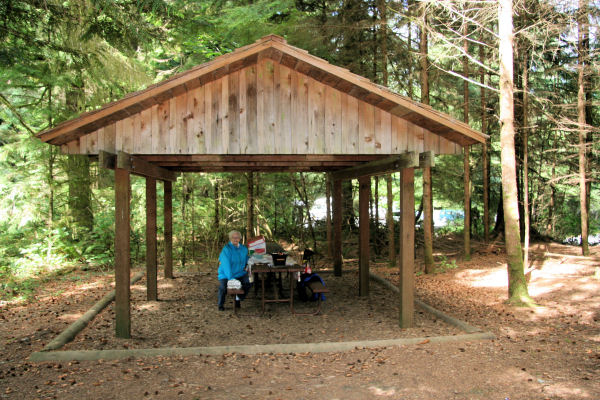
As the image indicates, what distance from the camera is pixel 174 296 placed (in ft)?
29.3

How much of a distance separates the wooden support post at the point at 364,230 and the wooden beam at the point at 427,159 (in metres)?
2.34

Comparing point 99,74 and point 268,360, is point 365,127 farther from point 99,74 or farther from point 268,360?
point 99,74

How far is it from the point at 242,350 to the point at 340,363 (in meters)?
1.31

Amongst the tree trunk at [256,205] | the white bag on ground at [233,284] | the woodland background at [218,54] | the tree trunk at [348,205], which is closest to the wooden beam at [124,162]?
the white bag on ground at [233,284]

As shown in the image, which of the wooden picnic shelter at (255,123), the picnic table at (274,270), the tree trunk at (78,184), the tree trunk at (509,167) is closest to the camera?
the wooden picnic shelter at (255,123)

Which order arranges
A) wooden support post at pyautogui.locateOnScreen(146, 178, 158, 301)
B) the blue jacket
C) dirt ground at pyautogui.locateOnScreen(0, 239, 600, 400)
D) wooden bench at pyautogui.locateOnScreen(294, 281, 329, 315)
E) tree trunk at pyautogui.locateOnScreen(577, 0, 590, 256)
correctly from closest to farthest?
dirt ground at pyautogui.locateOnScreen(0, 239, 600, 400) → wooden bench at pyautogui.locateOnScreen(294, 281, 329, 315) → the blue jacket → wooden support post at pyautogui.locateOnScreen(146, 178, 158, 301) → tree trunk at pyautogui.locateOnScreen(577, 0, 590, 256)

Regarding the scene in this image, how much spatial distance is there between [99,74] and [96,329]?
707cm

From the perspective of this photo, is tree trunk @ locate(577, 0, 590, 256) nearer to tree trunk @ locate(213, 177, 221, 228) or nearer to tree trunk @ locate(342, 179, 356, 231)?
tree trunk @ locate(342, 179, 356, 231)

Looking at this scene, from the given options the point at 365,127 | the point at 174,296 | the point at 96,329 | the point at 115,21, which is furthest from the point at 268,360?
the point at 115,21

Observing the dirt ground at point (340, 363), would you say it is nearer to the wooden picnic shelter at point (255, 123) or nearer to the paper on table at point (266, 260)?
the paper on table at point (266, 260)

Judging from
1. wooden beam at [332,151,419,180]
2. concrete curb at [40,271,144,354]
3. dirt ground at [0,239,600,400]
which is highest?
wooden beam at [332,151,419,180]

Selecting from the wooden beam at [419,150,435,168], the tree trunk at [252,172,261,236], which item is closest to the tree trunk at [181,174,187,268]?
the tree trunk at [252,172,261,236]

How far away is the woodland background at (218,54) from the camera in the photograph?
9742 mm

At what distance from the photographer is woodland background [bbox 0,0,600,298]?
32.0ft
